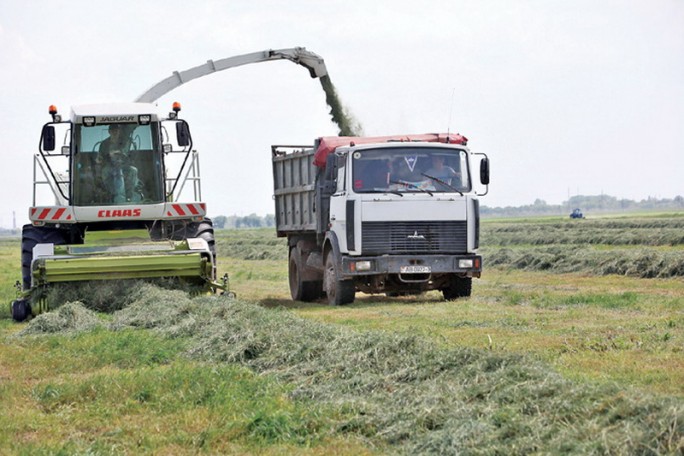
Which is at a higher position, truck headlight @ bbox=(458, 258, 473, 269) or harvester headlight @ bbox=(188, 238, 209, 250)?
harvester headlight @ bbox=(188, 238, 209, 250)

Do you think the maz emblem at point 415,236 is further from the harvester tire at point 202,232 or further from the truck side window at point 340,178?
the harvester tire at point 202,232

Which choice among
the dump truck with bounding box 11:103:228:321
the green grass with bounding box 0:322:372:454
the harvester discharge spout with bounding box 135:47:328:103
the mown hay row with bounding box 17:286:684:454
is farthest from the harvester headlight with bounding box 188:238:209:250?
the harvester discharge spout with bounding box 135:47:328:103

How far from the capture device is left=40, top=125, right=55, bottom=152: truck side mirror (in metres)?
16.8

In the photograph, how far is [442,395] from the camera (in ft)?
25.3

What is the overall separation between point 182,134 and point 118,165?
1.34 m

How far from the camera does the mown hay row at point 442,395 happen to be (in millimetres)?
6254

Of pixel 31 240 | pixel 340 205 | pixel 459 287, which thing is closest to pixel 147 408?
pixel 340 205

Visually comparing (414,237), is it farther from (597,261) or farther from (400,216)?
(597,261)

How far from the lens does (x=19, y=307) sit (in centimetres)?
1570

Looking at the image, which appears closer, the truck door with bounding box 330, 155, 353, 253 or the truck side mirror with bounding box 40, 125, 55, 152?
the truck side mirror with bounding box 40, 125, 55, 152

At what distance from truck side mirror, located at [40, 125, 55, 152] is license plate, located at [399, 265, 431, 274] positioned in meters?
6.31

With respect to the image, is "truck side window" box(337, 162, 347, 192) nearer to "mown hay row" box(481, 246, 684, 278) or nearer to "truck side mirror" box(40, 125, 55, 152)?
"truck side mirror" box(40, 125, 55, 152)

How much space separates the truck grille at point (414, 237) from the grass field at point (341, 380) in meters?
1.54

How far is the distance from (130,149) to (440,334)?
790cm
